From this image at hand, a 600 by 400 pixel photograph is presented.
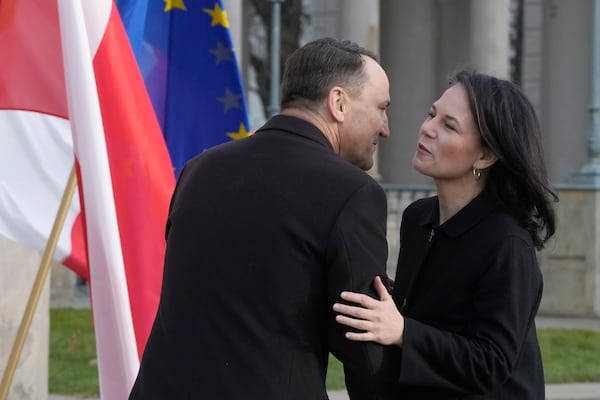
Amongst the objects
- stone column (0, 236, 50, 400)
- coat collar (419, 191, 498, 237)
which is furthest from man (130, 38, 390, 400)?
stone column (0, 236, 50, 400)

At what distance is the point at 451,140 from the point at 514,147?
0.59ft

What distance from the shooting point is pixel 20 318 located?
6164 millimetres

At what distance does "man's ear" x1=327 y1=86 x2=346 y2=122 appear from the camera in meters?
3.03

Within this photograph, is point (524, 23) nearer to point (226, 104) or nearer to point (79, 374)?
point (79, 374)

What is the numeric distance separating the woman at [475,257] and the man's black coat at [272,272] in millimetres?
204

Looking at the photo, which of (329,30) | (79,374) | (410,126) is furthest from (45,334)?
(329,30)

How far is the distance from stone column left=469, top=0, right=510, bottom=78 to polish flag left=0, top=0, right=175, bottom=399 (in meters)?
18.6

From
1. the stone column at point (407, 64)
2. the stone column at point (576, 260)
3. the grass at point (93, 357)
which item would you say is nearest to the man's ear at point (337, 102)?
the grass at point (93, 357)

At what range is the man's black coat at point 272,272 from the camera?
2.85 m

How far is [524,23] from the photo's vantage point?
31344 mm

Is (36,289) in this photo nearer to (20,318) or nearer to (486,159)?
(486,159)

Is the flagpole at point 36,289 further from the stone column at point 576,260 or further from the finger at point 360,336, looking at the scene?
the stone column at point 576,260

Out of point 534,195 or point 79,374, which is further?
point 79,374

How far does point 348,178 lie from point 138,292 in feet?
4.98
